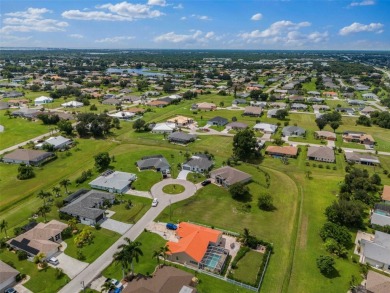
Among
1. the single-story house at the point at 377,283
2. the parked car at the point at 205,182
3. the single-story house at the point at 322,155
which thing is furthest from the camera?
the single-story house at the point at 322,155

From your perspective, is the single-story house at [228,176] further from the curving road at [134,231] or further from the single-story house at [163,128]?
the single-story house at [163,128]

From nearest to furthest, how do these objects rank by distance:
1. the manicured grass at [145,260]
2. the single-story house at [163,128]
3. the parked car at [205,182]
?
the manicured grass at [145,260] → the parked car at [205,182] → the single-story house at [163,128]

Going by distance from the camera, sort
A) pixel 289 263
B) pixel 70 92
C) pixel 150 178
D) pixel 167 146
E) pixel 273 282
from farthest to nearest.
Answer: pixel 70 92
pixel 167 146
pixel 150 178
pixel 289 263
pixel 273 282

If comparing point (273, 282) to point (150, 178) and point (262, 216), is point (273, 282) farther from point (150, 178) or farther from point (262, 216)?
point (150, 178)

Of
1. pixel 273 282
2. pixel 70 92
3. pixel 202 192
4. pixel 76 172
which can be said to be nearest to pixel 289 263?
pixel 273 282

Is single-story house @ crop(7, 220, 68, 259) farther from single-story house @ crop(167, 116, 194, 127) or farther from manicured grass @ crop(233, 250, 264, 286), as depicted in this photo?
single-story house @ crop(167, 116, 194, 127)

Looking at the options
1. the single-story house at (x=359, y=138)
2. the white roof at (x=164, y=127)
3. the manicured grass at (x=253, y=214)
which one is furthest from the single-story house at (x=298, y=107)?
the manicured grass at (x=253, y=214)
